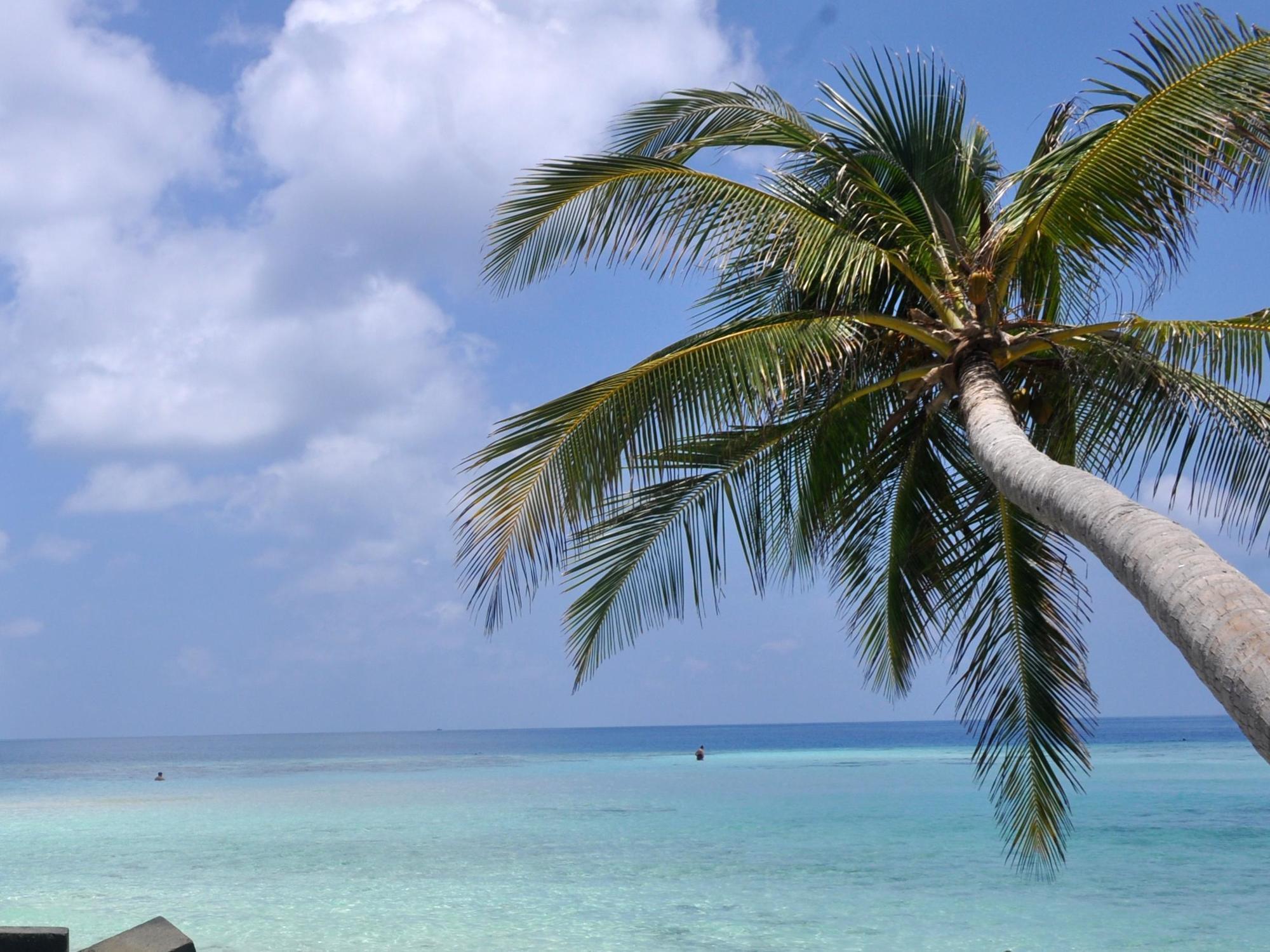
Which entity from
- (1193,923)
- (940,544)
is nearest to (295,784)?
(1193,923)

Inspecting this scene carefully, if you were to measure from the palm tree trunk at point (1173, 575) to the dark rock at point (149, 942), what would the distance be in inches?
170

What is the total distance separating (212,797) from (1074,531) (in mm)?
31013

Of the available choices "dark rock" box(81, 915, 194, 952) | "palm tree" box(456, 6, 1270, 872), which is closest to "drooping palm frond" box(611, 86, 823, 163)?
"palm tree" box(456, 6, 1270, 872)

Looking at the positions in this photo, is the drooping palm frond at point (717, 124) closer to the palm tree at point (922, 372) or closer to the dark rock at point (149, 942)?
the palm tree at point (922, 372)

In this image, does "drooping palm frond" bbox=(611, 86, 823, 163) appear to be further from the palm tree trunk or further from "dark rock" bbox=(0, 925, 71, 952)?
"dark rock" bbox=(0, 925, 71, 952)

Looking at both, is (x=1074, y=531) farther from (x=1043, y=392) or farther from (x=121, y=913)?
(x=121, y=913)

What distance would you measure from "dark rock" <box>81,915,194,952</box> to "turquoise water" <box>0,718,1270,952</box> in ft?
18.0

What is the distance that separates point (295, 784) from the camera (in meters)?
36.1

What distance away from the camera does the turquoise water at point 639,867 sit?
11031mm

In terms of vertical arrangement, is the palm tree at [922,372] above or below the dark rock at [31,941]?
above

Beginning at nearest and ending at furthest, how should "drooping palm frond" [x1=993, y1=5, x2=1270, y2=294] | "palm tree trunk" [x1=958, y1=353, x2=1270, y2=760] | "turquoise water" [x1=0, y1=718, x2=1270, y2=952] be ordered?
"palm tree trunk" [x1=958, y1=353, x2=1270, y2=760] < "drooping palm frond" [x1=993, y1=5, x2=1270, y2=294] < "turquoise water" [x1=0, y1=718, x2=1270, y2=952]

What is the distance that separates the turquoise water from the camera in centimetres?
1103

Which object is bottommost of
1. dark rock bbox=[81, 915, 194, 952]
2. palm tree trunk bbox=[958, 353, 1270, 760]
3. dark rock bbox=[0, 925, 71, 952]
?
dark rock bbox=[81, 915, 194, 952]

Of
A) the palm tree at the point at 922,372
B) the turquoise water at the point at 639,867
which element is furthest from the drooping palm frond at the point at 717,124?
the turquoise water at the point at 639,867
